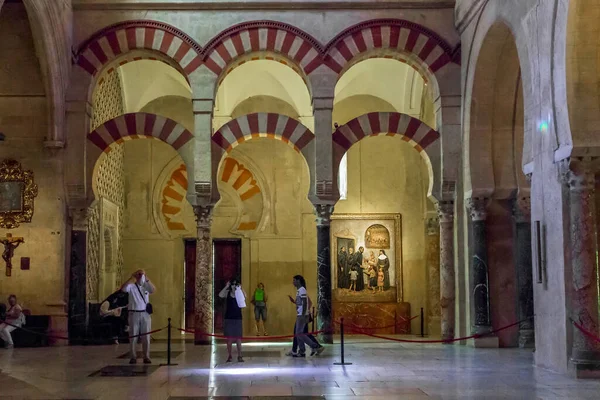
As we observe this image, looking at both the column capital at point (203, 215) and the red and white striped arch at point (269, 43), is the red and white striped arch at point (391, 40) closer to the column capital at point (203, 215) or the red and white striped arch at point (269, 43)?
the red and white striped arch at point (269, 43)

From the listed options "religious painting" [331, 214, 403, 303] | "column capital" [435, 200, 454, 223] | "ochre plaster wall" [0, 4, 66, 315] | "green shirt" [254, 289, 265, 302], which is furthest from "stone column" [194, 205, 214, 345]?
"religious painting" [331, 214, 403, 303]

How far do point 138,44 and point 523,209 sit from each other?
659 cm

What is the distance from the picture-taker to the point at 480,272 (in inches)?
471

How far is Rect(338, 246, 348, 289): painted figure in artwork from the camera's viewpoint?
16141mm

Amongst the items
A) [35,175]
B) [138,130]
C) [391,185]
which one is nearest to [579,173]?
[138,130]

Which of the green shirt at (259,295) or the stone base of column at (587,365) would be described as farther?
the green shirt at (259,295)

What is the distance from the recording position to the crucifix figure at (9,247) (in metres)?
12.2

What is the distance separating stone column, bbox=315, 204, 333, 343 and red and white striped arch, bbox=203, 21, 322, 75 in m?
2.34

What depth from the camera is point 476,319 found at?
1195 cm

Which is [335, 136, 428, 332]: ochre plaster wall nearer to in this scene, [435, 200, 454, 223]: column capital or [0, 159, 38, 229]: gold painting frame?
[435, 200, 454, 223]: column capital

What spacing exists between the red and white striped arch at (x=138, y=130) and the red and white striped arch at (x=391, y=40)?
2869 mm

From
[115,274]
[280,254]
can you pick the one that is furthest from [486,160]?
[115,274]

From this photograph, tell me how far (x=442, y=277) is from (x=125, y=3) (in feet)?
22.2

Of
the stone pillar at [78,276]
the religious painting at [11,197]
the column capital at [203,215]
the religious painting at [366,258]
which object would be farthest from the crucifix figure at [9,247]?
the religious painting at [366,258]
